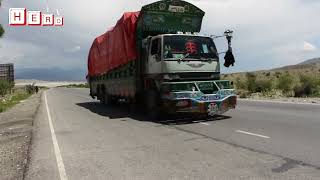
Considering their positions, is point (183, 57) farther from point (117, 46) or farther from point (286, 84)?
point (286, 84)

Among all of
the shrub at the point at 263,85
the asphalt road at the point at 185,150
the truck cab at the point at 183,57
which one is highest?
the truck cab at the point at 183,57

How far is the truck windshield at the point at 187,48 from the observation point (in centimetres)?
1543

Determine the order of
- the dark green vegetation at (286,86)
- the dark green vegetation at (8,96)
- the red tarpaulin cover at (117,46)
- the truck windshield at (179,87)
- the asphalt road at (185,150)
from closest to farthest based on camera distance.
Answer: the asphalt road at (185,150) < the truck windshield at (179,87) < the red tarpaulin cover at (117,46) < the dark green vegetation at (286,86) < the dark green vegetation at (8,96)

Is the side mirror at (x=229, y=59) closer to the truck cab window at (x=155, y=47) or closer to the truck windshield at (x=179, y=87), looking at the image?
the truck windshield at (x=179, y=87)

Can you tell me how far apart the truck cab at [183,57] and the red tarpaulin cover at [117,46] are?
1745mm

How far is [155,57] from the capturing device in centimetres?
1583

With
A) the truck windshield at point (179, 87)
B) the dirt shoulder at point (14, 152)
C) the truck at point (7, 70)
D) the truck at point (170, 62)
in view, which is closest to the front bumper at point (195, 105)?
the truck at point (170, 62)

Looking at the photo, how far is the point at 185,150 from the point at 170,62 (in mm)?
5958

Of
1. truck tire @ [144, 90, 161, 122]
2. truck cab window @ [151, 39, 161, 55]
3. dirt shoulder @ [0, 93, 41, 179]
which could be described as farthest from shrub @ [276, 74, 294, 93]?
dirt shoulder @ [0, 93, 41, 179]

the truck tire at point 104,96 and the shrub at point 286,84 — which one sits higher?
the shrub at point 286,84

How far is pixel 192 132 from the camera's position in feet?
41.1

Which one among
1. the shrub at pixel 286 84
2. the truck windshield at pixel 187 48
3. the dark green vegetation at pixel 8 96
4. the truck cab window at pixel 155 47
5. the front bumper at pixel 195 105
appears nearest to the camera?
the front bumper at pixel 195 105

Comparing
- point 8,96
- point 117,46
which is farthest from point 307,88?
point 8,96

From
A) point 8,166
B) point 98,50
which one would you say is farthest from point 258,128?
point 98,50
